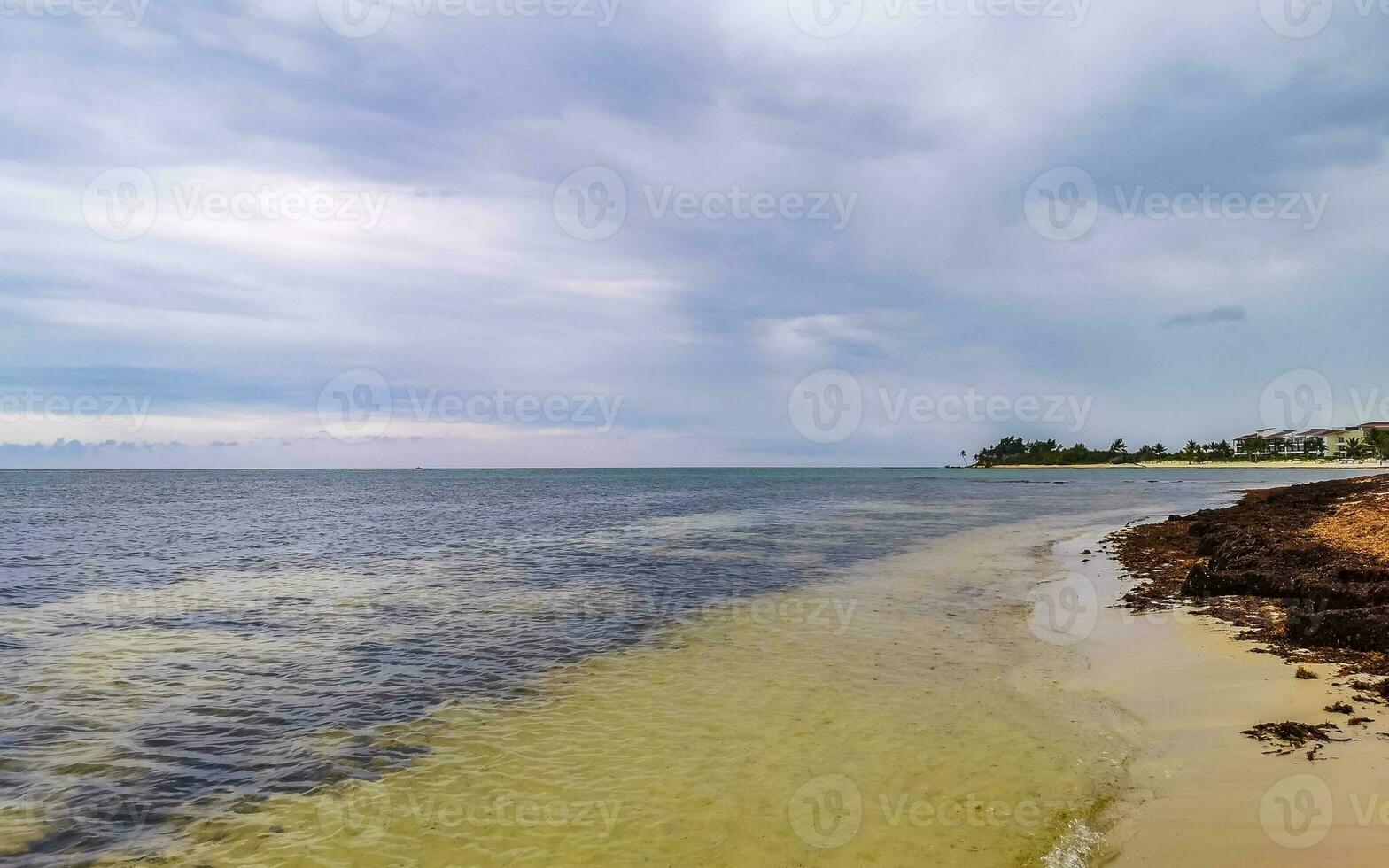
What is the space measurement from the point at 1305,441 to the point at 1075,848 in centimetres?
22329

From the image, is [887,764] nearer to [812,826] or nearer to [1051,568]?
[812,826]

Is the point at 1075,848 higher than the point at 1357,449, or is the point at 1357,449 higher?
the point at 1357,449

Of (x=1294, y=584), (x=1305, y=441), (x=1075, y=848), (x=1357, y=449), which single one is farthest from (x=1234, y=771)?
(x=1305, y=441)

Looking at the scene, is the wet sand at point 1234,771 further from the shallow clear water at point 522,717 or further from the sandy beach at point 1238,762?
the shallow clear water at point 522,717

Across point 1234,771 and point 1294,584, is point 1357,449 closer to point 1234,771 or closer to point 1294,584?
point 1294,584

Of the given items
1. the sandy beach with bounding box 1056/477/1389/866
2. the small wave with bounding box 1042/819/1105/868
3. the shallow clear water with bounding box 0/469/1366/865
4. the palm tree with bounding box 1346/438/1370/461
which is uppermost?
the palm tree with bounding box 1346/438/1370/461

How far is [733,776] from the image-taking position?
774 cm

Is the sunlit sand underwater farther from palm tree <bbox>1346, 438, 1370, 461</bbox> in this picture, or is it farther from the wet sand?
palm tree <bbox>1346, 438, 1370, 461</bbox>

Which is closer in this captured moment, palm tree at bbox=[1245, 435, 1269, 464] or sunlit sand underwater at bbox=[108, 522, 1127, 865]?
sunlit sand underwater at bbox=[108, 522, 1127, 865]

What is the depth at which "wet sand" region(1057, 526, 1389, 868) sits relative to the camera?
223 inches

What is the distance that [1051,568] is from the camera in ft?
78.1

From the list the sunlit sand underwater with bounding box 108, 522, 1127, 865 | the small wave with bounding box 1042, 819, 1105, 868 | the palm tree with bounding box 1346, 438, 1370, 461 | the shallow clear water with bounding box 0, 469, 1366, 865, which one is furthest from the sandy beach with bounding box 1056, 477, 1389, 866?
the palm tree with bounding box 1346, 438, 1370, 461

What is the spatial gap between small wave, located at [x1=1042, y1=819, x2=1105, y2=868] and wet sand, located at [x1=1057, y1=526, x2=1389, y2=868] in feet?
0.57

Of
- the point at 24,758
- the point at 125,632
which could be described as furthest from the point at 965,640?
the point at 125,632
